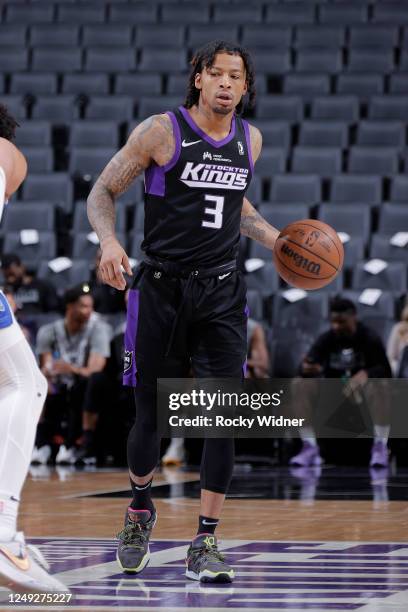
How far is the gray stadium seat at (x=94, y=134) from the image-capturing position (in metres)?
11.5

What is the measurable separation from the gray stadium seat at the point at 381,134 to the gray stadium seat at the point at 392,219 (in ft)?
3.49

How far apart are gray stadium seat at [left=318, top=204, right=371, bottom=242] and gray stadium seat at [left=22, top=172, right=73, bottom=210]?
2384 millimetres

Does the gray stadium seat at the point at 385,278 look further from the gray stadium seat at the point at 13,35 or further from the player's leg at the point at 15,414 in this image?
the player's leg at the point at 15,414

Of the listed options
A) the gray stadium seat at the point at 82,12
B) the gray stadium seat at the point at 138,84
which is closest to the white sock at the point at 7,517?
the gray stadium seat at the point at 138,84

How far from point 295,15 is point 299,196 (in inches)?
133

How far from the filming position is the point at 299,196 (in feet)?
34.4

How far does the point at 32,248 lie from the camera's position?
1040cm

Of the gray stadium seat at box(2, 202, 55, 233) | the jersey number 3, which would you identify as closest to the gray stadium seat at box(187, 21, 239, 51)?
the gray stadium seat at box(2, 202, 55, 233)

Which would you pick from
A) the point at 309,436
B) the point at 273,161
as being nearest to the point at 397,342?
the point at 309,436

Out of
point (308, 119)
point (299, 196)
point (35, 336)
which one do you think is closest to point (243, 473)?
point (35, 336)

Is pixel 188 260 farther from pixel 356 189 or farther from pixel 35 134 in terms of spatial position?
pixel 35 134

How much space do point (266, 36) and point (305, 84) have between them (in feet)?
3.48

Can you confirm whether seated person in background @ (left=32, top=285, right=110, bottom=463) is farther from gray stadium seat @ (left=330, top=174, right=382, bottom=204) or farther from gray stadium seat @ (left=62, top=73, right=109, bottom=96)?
gray stadium seat @ (left=62, top=73, right=109, bottom=96)

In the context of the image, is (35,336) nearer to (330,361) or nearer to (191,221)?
(330,361)
